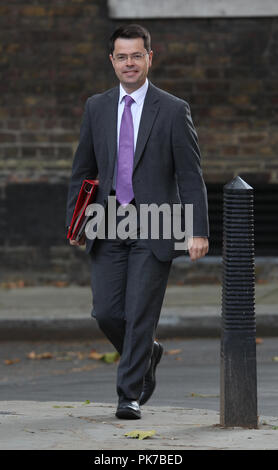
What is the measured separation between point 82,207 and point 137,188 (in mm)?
334

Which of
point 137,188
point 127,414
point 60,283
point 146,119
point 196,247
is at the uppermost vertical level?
point 146,119

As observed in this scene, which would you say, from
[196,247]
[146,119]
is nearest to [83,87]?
[146,119]

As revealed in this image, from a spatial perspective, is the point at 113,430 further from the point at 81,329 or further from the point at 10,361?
the point at 81,329

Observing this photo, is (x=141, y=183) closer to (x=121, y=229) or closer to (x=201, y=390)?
(x=121, y=229)

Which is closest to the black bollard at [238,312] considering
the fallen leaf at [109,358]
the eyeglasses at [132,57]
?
the eyeglasses at [132,57]

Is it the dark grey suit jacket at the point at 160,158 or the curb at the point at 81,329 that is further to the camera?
the curb at the point at 81,329

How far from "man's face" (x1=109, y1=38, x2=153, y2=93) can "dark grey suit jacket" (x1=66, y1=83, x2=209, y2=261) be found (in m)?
Answer: 0.13

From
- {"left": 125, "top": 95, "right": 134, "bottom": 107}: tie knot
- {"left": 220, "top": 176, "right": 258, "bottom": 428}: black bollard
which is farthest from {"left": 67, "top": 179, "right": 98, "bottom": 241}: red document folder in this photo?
{"left": 220, "top": 176, "right": 258, "bottom": 428}: black bollard

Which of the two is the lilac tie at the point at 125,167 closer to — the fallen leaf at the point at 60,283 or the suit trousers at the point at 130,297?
the suit trousers at the point at 130,297

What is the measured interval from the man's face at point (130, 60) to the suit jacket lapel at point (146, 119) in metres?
0.10

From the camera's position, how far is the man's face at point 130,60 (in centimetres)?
675

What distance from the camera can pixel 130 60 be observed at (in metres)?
6.75

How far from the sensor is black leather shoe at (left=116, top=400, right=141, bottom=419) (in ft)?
22.3

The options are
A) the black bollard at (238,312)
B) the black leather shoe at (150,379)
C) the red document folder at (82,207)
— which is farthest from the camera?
the black leather shoe at (150,379)
